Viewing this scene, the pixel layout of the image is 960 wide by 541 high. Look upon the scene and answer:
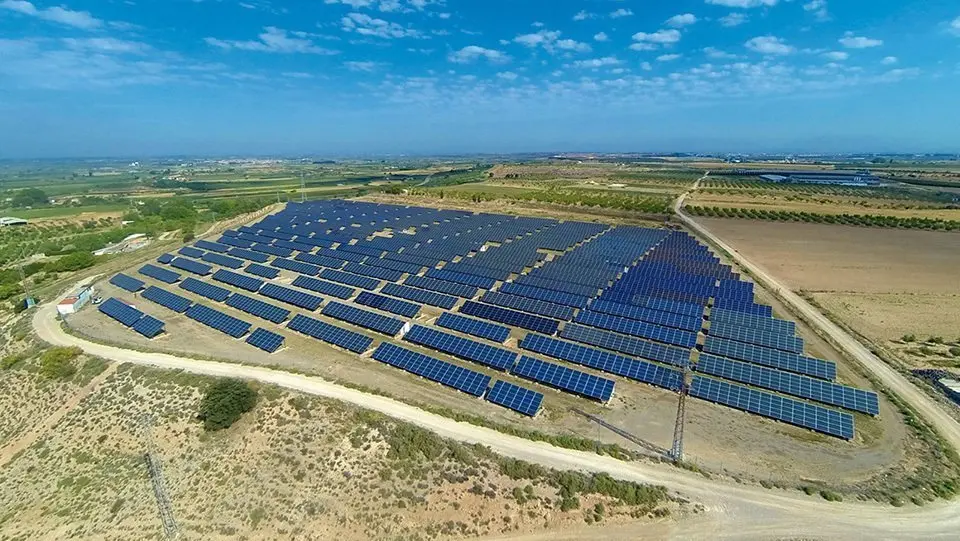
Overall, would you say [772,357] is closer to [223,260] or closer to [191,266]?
[223,260]

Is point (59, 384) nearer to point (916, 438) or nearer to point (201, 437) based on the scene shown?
point (201, 437)

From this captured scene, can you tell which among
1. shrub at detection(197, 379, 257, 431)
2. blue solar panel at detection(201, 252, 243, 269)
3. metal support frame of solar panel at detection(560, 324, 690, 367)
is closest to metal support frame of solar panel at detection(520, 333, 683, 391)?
metal support frame of solar panel at detection(560, 324, 690, 367)

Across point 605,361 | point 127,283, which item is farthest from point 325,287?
point 605,361

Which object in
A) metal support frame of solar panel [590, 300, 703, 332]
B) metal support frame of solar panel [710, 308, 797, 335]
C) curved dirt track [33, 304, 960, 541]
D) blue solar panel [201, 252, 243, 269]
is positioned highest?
metal support frame of solar panel [710, 308, 797, 335]

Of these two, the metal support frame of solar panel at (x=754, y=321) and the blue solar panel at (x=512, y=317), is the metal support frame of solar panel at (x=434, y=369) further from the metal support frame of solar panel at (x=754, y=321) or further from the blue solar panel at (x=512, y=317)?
the metal support frame of solar panel at (x=754, y=321)

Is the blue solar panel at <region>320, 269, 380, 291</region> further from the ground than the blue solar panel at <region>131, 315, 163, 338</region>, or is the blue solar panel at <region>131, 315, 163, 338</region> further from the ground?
the blue solar panel at <region>320, 269, 380, 291</region>

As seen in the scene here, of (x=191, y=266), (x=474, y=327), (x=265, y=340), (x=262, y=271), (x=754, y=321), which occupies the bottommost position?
(x=265, y=340)

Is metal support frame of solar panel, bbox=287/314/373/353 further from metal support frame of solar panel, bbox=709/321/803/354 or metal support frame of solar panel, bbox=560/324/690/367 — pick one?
metal support frame of solar panel, bbox=709/321/803/354
